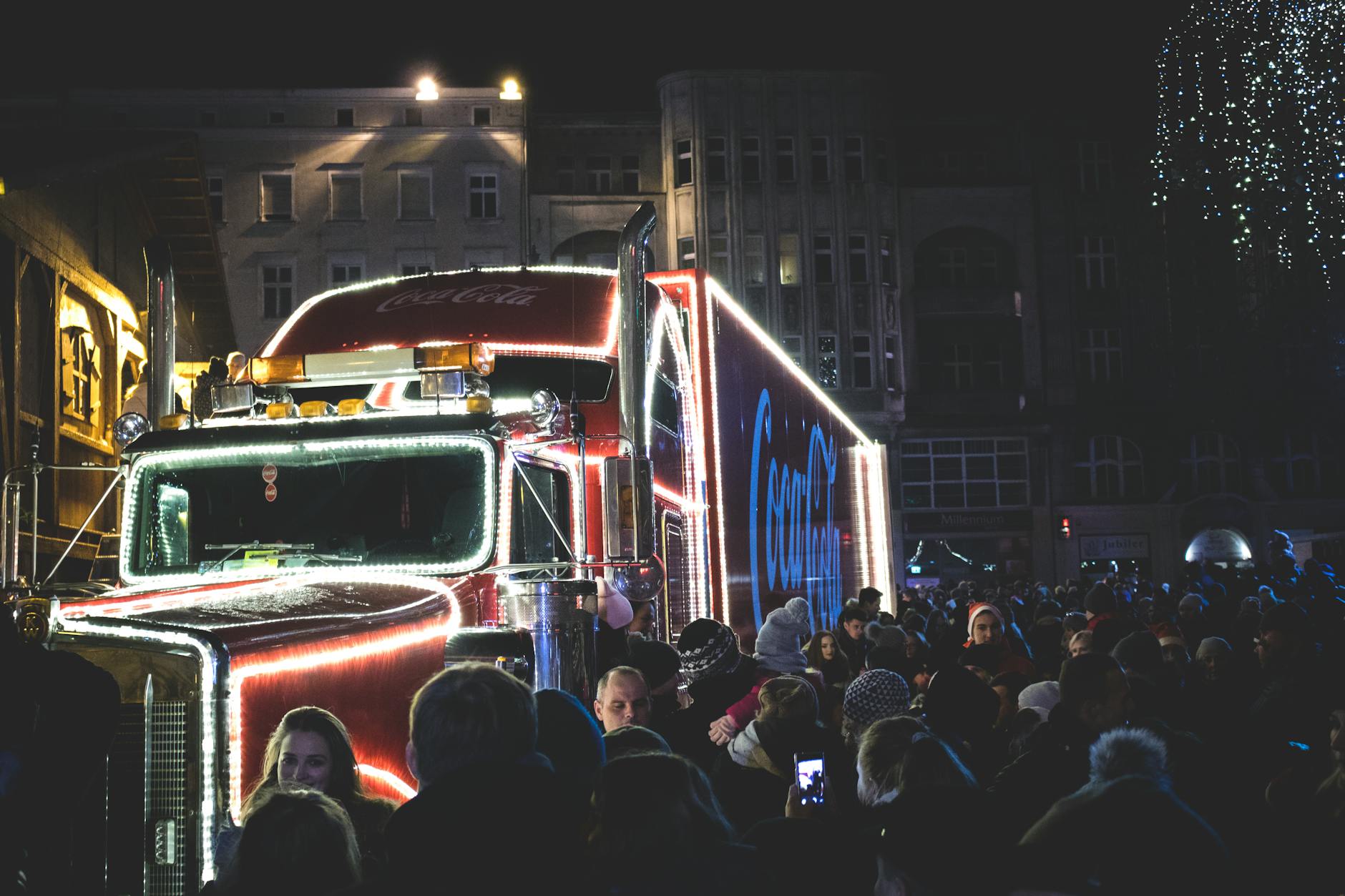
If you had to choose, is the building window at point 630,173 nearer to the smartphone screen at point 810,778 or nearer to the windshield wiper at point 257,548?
the windshield wiper at point 257,548

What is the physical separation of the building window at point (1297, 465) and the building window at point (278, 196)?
34.2 metres

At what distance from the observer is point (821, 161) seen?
47.2 meters

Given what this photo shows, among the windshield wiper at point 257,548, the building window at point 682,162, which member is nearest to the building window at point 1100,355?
the building window at point 682,162

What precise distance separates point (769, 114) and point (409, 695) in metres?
42.7

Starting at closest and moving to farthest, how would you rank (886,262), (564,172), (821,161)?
(821,161) < (886,262) < (564,172)

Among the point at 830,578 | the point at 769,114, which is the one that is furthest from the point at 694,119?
the point at 830,578

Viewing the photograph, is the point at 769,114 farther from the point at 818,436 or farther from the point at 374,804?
the point at 374,804

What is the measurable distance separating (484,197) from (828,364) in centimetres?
1215

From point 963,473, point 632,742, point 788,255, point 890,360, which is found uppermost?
point 788,255

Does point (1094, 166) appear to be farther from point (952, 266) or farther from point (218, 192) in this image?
point (218, 192)

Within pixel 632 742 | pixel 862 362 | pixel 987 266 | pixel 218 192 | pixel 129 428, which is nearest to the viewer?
pixel 632 742

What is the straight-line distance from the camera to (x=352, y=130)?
44.9m

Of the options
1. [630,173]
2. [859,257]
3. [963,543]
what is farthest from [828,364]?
[630,173]

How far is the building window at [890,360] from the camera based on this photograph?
4669 cm
